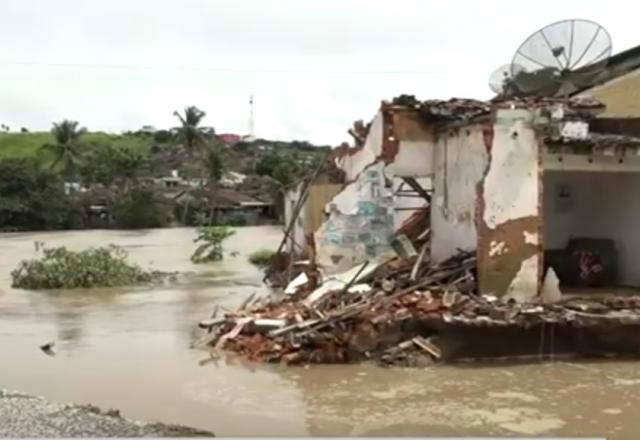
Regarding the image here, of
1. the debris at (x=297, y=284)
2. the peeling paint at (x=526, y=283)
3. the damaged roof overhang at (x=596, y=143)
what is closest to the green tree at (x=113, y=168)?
the debris at (x=297, y=284)

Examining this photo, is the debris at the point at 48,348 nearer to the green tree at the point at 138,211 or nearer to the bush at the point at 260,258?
the bush at the point at 260,258

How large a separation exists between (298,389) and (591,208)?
31.5ft

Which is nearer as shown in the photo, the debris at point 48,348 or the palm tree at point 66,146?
the debris at point 48,348

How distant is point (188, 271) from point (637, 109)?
19941 mm

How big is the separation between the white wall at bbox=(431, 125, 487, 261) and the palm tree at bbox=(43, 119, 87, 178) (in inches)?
2531

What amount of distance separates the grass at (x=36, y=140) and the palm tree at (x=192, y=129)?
27.1m

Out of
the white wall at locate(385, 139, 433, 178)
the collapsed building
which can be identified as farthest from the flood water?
the white wall at locate(385, 139, 433, 178)

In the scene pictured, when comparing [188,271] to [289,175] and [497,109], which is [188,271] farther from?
[289,175]

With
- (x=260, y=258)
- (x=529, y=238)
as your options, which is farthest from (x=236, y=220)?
(x=529, y=238)

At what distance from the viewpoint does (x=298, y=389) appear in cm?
1277

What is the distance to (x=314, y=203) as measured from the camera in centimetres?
2422

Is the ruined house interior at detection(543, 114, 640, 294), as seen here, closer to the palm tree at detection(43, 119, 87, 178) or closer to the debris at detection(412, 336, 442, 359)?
the debris at detection(412, 336, 442, 359)

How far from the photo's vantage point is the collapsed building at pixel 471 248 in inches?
567

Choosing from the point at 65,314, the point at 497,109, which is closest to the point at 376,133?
the point at 497,109
